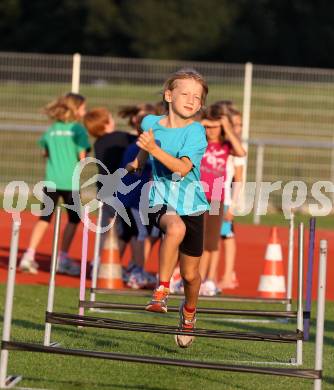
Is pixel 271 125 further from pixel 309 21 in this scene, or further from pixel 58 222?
pixel 309 21

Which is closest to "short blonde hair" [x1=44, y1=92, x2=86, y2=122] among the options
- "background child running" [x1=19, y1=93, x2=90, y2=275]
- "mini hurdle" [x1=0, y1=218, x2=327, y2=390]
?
"background child running" [x1=19, y1=93, x2=90, y2=275]

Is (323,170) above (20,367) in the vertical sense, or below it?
above

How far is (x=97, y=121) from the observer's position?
1338cm

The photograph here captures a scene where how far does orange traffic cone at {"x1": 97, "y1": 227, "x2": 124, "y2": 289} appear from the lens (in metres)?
13.0

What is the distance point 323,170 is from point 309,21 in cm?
2830

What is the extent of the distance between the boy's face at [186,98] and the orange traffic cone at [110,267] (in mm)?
5064

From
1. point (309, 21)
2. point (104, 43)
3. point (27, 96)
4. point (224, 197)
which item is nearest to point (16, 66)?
point (27, 96)

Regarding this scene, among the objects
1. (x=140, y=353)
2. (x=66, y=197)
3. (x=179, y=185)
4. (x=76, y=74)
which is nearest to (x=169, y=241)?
(x=179, y=185)

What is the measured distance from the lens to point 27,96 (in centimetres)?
2509

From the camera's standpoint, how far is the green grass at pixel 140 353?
742 cm

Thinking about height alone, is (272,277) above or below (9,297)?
above

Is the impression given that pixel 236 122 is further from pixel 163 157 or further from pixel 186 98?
pixel 163 157

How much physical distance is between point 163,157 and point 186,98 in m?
0.64

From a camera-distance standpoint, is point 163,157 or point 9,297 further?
point 163,157
